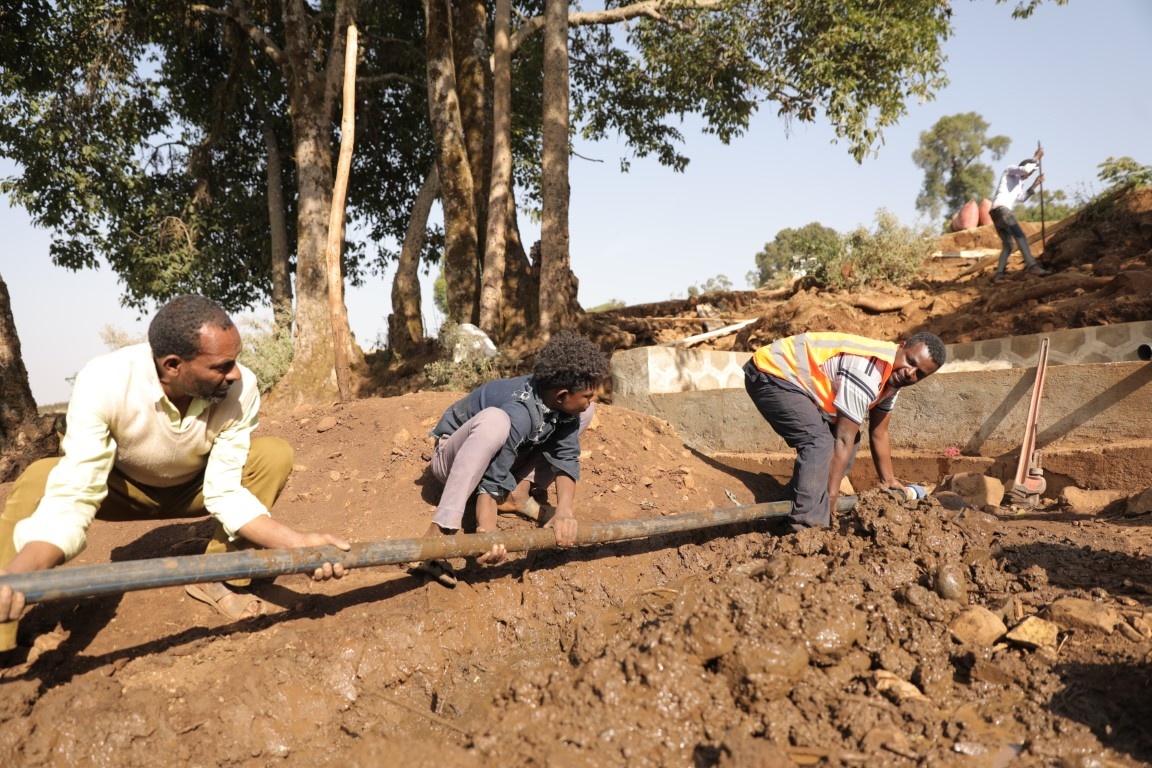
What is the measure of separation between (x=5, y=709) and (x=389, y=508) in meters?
2.14

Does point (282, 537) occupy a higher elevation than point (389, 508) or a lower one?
higher

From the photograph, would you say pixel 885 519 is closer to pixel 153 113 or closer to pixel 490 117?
pixel 490 117

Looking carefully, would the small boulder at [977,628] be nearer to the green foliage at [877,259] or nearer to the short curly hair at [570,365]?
the short curly hair at [570,365]

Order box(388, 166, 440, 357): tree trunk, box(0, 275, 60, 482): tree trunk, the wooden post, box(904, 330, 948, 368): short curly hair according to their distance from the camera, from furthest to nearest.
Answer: box(388, 166, 440, 357): tree trunk
box(0, 275, 60, 482): tree trunk
the wooden post
box(904, 330, 948, 368): short curly hair

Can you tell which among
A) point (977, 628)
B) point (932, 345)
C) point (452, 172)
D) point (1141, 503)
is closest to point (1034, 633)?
point (977, 628)

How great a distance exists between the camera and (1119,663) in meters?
2.50

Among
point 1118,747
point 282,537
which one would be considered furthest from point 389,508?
point 1118,747

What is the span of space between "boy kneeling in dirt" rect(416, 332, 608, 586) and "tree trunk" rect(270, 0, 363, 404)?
639 cm

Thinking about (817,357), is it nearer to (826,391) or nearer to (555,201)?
(826,391)

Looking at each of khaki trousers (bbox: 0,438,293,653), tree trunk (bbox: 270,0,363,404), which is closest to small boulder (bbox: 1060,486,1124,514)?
khaki trousers (bbox: 0,438,293,653)

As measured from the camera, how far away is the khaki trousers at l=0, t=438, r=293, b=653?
2.62m

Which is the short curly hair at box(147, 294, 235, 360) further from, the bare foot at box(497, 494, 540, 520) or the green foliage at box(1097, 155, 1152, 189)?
the green foliage at box(1097, 155, 1152, 189)

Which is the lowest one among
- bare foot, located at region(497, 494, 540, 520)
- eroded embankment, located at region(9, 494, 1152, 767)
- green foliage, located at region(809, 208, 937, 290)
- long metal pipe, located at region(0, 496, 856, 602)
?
eroded embankment, located at region(9, 494, 1152, 767)

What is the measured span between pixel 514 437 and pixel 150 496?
5.32 feet
